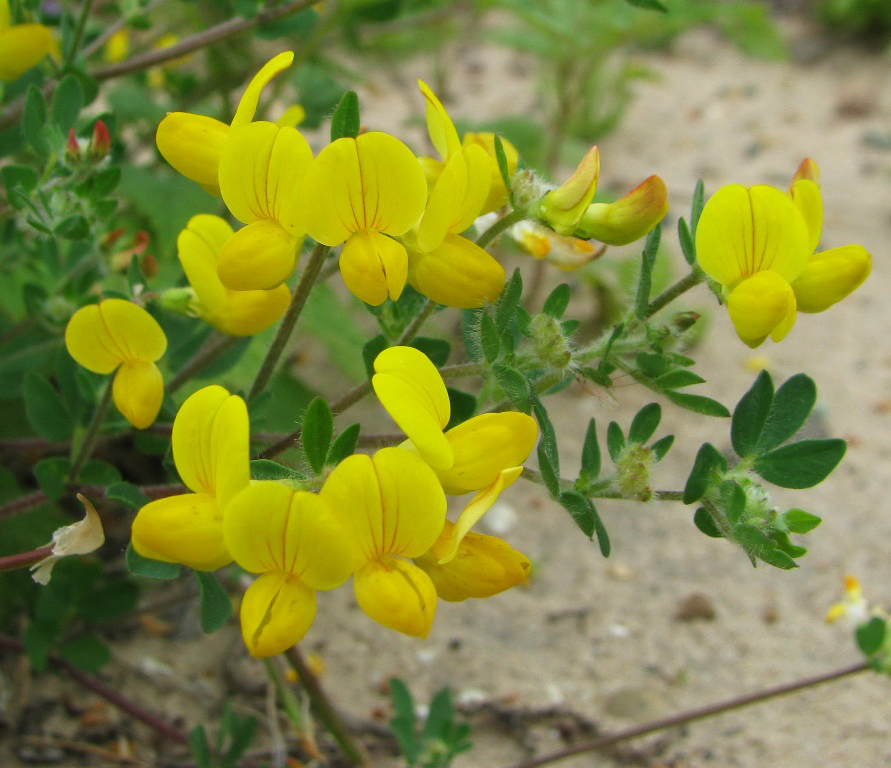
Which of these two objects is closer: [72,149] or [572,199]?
[572,199]

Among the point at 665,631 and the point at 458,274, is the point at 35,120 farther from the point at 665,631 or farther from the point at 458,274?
the point at 665,631

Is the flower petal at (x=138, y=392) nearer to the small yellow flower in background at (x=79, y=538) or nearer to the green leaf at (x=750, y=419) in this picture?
the small yellow flower in background at (x=79, y=538)

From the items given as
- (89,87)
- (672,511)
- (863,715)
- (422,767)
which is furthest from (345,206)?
(672,511)

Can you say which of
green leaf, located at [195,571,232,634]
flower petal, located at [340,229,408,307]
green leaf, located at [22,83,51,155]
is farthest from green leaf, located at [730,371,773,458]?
green leaf, located at [22,83,51,155]

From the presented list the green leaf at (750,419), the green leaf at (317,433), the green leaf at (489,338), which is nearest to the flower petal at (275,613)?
the green leaf at (317,433)

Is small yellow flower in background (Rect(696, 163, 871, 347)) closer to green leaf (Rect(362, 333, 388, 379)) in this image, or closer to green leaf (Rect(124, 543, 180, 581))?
green leaf (Rect(362, 333, 388, 379))

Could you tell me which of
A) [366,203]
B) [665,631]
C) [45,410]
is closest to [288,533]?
[366,203]
